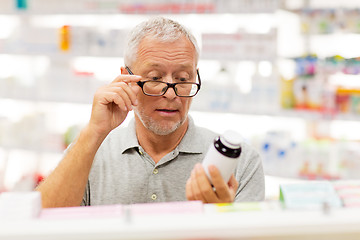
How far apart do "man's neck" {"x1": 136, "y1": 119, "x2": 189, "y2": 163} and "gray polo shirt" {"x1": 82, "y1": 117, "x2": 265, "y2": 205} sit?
0.03 meters

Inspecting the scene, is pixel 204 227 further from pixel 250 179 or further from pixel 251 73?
pixel 251 73

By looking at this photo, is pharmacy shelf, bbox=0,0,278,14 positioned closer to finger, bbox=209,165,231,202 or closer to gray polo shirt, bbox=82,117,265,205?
gray polo shirt, bbox=82,117,265,205

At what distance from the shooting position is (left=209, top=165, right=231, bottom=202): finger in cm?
98

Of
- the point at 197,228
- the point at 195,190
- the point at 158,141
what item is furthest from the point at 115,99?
the point at 197,228

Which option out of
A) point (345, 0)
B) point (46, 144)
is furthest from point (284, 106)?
point (46, 144)

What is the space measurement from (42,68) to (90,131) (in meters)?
3.46

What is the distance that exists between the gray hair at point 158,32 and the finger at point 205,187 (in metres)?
0.68

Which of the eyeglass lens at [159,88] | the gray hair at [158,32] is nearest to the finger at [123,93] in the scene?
the eyeglass lens at [159,88]

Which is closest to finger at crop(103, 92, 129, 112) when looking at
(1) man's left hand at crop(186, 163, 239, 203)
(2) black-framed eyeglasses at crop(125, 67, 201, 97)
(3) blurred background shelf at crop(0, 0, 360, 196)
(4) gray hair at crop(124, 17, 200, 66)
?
(2) black-framed eyeglasses at crop(125, 67, 201, 97)

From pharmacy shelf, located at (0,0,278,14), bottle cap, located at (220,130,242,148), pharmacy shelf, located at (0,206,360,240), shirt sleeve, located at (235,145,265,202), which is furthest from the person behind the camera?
pharmacy shelf, located at (0,0,278,14)

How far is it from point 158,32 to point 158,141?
41cm

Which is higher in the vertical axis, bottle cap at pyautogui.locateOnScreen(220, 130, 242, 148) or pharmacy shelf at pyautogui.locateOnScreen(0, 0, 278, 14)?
pharmacy shelf at pyautogui.locateOnScreen(0, 0, 278, 14)

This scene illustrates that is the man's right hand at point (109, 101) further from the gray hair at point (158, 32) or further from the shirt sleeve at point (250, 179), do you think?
the shirt sleeve at point (250, 179)

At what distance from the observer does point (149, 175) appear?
159 centimetres
